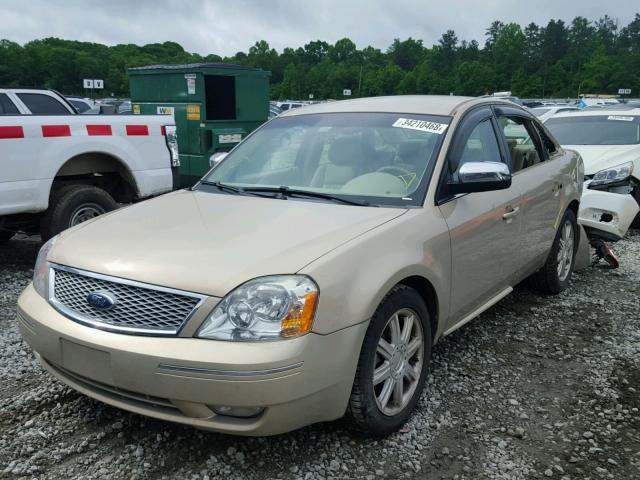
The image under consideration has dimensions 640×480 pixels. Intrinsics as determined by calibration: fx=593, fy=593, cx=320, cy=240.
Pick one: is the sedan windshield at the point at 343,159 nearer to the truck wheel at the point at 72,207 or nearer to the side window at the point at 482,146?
the side window at the point at 482,146

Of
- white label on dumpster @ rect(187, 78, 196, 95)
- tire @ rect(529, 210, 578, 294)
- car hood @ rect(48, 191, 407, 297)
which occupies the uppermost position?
white label on dumpster @ rect(187, 78, 196, 95)

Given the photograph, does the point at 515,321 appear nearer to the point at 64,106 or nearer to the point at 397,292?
the point at 397,292

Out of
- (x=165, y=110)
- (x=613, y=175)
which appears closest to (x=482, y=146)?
(x=613, y=175)

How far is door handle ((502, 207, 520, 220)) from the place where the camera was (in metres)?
3.78

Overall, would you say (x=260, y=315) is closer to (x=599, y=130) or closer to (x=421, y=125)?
(x=421, y=125)

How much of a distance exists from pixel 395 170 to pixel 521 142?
1612 mm

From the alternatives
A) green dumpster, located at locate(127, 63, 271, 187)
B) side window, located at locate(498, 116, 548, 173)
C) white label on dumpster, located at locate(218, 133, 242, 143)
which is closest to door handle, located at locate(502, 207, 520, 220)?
side window, located at locate(498, 116, 548, 173)

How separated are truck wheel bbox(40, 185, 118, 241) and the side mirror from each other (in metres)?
3.81

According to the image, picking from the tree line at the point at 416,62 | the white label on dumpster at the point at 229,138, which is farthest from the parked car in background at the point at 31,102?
the tree line at the point at 416,62

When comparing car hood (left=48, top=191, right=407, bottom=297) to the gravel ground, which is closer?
car hood (left=48, top=191, right=407, bottom=297)

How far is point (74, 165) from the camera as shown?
239 inches

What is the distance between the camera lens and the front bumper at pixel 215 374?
7.49 ft

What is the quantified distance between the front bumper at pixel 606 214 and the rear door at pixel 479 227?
247 cm

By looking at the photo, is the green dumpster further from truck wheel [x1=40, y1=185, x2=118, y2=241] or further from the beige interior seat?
the beige interior seat
